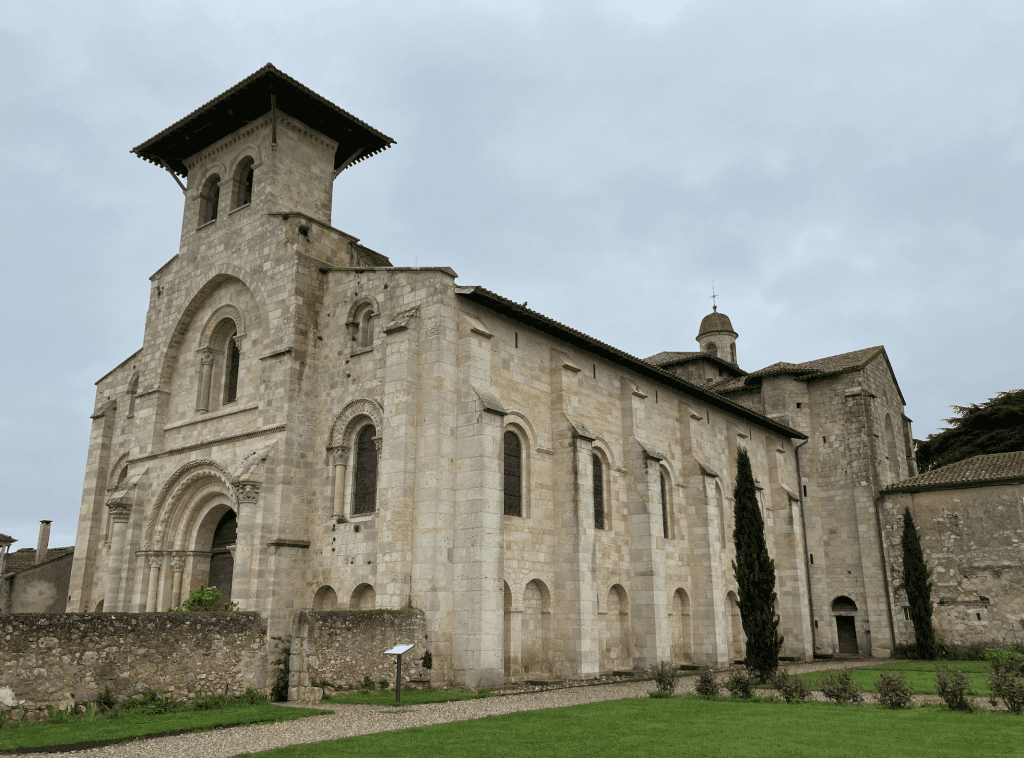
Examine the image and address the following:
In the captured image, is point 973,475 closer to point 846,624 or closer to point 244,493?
point 846,624

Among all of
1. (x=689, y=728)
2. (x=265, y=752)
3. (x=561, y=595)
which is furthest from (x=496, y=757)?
(x=561, y=595)

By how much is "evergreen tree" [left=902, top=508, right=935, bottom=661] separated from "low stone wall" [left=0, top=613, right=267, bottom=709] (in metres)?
26.7

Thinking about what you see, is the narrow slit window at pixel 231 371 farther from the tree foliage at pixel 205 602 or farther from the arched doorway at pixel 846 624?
the arched doorway at pixel 846 624

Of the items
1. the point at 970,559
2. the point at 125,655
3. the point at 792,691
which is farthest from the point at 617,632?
the point at 970,559

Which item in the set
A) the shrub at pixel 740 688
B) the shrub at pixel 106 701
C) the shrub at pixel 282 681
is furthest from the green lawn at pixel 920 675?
the shrub at pixel 106 701

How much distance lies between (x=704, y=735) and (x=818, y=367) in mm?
30164

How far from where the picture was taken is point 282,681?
17.9 meters

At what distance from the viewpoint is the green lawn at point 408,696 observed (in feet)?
50.2

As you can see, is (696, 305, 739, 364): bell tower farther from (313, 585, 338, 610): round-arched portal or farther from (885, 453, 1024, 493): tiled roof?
(313, 585, 338, 610): round-arched portal

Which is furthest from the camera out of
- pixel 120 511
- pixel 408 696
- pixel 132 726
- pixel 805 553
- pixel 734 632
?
pixel 805 553

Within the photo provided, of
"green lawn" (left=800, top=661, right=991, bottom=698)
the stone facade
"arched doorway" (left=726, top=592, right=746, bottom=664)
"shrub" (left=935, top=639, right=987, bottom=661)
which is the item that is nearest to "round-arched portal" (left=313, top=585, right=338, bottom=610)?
"green lawn" (left=800, top=661, right=991, bottom=698)

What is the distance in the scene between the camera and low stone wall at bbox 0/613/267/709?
40.0 feet

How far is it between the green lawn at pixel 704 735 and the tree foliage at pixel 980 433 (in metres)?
33.0

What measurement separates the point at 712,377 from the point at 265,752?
36042 mm
